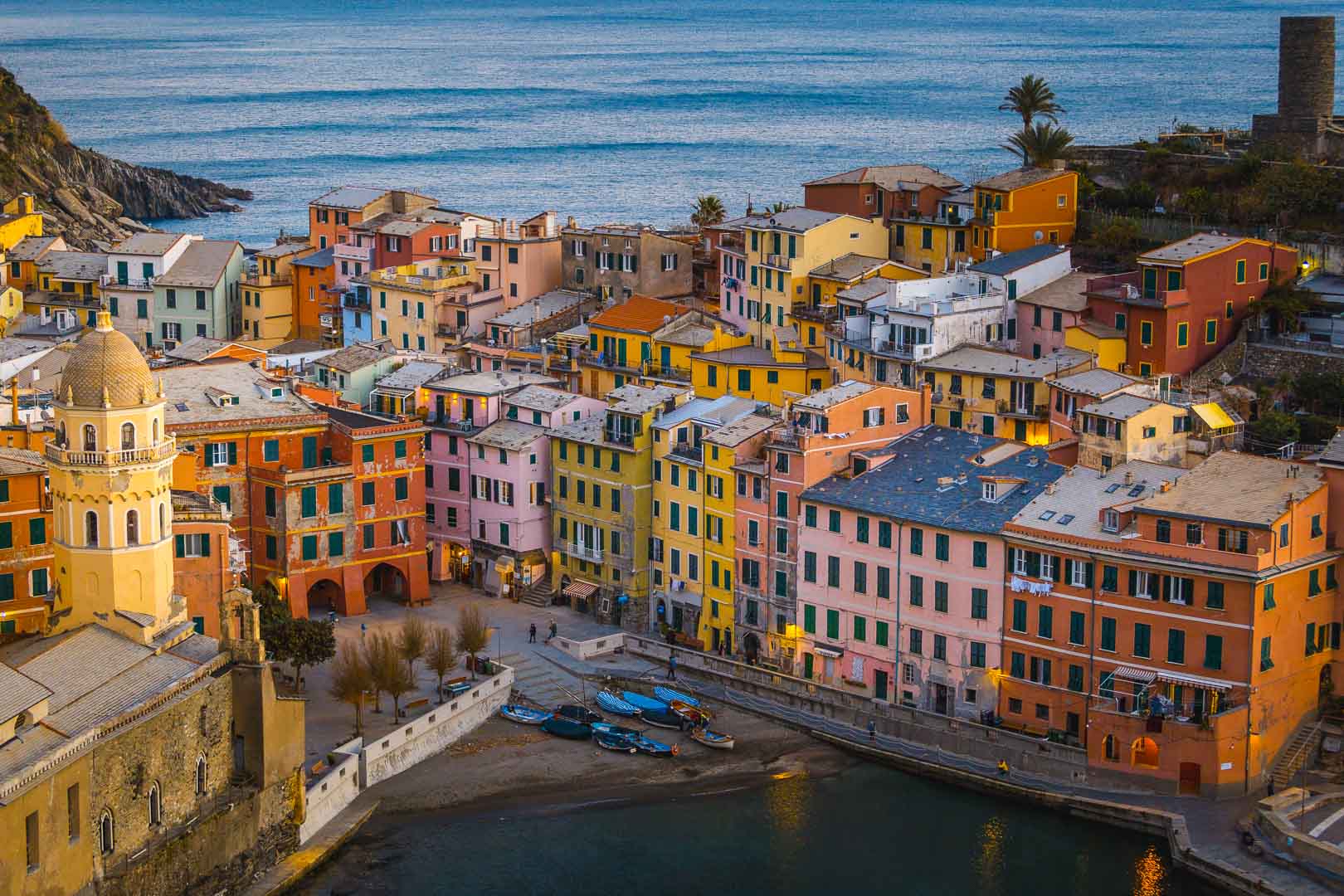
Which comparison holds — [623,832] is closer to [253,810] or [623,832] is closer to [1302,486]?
[253,810]

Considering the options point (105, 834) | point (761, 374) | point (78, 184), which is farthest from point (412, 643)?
point (78, 184)

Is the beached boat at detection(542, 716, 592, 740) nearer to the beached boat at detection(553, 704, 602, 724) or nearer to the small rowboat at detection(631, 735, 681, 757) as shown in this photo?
the beached boat at detection(553, 704, 602, 724)

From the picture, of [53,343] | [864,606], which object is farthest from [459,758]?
[53,343]

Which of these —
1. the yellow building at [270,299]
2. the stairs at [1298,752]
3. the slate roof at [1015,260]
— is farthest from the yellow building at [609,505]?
the yellow building at [270,299]

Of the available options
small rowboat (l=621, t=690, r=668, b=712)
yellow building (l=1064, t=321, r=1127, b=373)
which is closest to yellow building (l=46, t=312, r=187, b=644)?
small rowboat (l=621, t=690, r=668, b=712)

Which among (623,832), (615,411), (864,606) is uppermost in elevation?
(615,411)

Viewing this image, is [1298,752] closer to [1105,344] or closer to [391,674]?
[1105,344]
